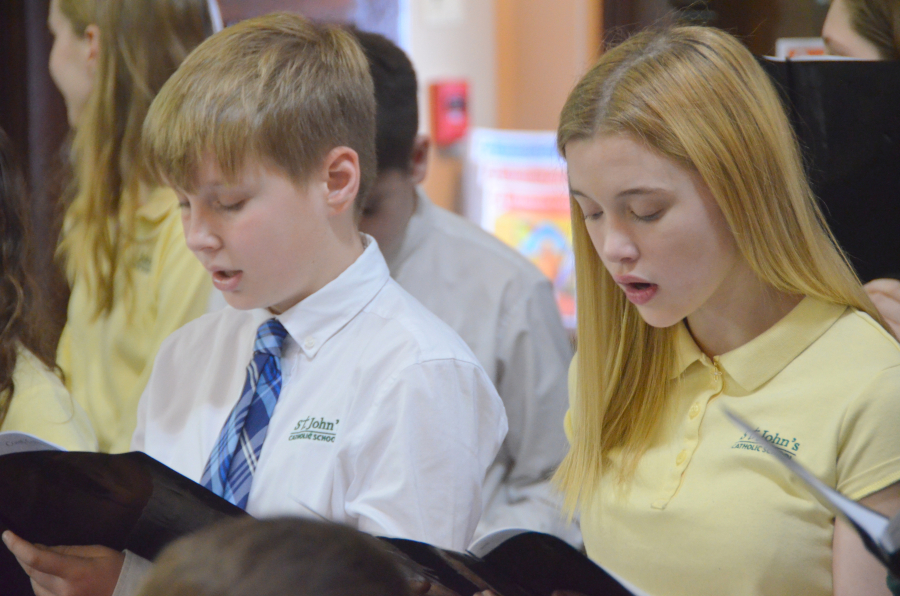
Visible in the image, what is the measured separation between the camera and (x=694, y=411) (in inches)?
48.6

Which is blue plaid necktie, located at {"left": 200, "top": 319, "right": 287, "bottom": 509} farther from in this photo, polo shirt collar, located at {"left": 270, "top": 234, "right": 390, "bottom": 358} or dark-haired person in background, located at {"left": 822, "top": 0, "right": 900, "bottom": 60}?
dark-haired person in background, located at {"left": 822, "top": 0, "right": 900, "bottom": 60}

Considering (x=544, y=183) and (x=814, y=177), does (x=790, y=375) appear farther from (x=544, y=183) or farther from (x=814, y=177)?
(x=544, y=183)

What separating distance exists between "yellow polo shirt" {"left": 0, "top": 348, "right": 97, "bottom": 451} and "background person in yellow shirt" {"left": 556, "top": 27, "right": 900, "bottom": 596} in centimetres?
102

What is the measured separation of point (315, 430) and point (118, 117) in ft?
3.14

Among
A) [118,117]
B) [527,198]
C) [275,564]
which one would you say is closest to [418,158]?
[118,117]

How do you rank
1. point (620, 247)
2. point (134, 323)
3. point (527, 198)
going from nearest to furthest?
point (620, 247) → point (134, 323) → point (527, 198)

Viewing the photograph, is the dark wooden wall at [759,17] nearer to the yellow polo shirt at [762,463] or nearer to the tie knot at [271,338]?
the yellow polo shirt at [762,463]

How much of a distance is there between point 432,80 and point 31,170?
2090 millimetres

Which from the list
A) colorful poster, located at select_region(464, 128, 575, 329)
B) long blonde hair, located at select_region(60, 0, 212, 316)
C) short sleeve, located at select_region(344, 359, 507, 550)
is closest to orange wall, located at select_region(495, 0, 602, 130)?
colorful poster, located at select_region(464, 128, 575, 329)

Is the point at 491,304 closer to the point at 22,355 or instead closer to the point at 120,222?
the point at 120,222

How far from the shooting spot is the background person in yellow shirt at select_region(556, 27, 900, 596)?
1.06 metres

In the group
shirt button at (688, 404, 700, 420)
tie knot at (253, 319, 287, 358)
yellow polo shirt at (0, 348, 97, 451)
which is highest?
tie knot at (253, 319, 287, 358)

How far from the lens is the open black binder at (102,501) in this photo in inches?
44.4

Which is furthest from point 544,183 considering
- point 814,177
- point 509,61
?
point 814,177
